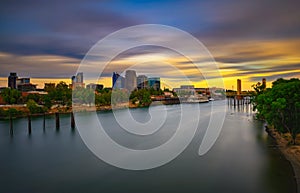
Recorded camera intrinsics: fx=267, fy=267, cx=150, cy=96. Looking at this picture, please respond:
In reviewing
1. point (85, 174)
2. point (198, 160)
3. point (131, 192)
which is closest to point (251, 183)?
point (198, 160)

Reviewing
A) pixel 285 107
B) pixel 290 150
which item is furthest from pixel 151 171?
pixel 285 107

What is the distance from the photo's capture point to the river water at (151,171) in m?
6.83

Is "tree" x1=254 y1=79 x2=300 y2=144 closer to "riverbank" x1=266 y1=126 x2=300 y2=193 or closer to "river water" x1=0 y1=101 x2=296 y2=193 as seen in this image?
"riverbank" x1=266 y1=126 x2=300 y2=193

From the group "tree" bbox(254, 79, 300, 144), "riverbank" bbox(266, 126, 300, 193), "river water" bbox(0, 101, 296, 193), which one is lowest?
"river water" bbox(0, 101, 296, 193)

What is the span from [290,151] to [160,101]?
40430 millimetres

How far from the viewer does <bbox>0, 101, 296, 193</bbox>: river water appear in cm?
683

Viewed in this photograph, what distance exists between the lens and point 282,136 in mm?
11898

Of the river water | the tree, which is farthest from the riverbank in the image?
the tree

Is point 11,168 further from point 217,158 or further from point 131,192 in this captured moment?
point 217,158

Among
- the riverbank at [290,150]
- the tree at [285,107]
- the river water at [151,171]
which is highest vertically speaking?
the tree at [285,107]

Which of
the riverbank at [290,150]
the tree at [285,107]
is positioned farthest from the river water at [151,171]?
the tree at [285,107]

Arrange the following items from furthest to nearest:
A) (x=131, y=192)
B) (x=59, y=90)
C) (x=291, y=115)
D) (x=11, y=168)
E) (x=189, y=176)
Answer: (x=59, y=90), (x=291, y=115), (x=11, y=168), (x=189, y=176), (x=131, y=192)

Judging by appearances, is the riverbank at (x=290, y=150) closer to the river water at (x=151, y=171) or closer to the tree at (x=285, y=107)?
the river water at (x=151, y=171)

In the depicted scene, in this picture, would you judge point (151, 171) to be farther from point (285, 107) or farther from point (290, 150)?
point (285, 107)
